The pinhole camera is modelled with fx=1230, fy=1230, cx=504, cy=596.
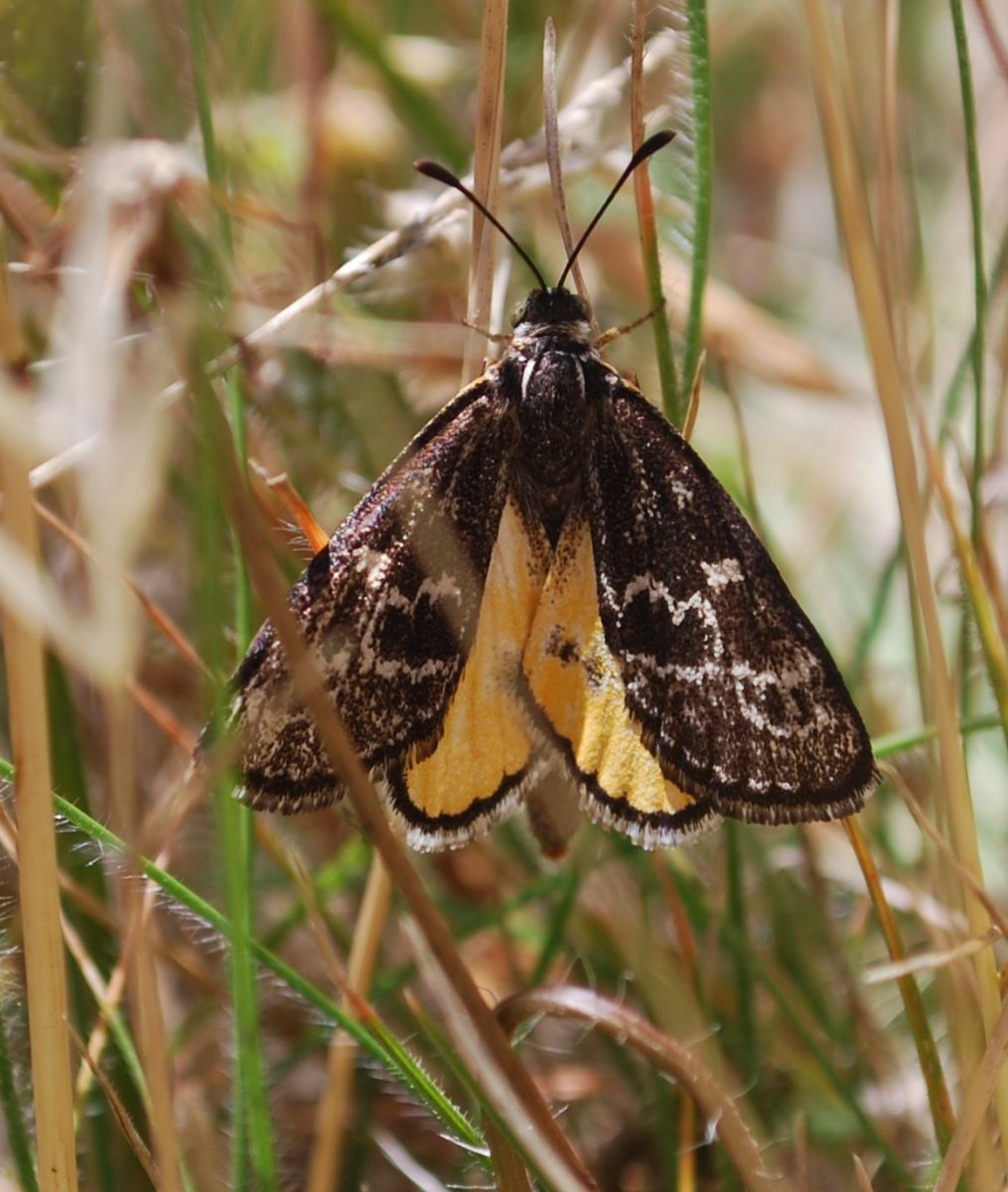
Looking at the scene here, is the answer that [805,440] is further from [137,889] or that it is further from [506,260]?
[137,889]

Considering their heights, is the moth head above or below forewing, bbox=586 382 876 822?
above

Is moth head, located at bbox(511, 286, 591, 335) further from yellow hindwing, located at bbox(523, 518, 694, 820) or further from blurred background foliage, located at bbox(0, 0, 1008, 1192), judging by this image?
yellow hindwing, located at bbox(523, 518, 694, 820)

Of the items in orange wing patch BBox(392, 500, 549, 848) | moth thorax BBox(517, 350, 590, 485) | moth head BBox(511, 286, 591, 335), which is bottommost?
orange wing patch BBox(392, 500, 549, 848)

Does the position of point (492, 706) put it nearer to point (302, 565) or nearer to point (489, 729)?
point (489, 729)

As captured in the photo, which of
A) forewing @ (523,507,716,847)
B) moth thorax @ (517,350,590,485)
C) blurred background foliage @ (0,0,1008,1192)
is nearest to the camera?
blurred background foliage @ (0,0,1008,1192)

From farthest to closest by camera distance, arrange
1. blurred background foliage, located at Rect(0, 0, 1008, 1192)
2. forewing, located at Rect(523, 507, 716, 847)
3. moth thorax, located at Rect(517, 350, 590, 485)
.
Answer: moth thorax, located at Rect(517, 350, 590, 485)
forewing, located at Rect(523, 507, 716, 847)
blurred background foliage, located at Rect(0, 0, 1008, 1192)

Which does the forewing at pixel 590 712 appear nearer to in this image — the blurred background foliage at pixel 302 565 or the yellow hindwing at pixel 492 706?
the yellow hindwing at pixel 492 706

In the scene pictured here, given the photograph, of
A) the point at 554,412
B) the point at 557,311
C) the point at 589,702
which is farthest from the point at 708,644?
the point at 557,311

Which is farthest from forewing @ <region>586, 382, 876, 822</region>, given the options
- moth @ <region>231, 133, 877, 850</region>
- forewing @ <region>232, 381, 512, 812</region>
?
forewing @ <region>232, 381, 512, 812</region>

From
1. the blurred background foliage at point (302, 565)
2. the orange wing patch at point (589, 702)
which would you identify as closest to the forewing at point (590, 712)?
the orange wing patch at point (589, 702)
